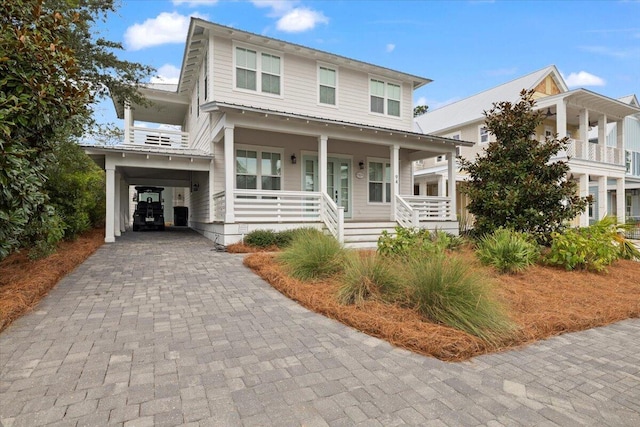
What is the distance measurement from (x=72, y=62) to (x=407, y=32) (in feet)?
33.7

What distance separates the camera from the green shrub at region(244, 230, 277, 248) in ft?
29.3

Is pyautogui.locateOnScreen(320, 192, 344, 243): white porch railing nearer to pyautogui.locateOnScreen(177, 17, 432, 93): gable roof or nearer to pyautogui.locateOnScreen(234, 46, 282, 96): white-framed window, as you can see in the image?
pyautogui.locateOnScreen(234, 46, 282, 96): white-framed window

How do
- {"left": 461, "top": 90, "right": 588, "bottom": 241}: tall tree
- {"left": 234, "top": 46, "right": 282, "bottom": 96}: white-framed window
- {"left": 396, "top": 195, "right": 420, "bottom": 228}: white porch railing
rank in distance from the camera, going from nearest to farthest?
{"left": 461, "top": 90, "right": 588, "bottom": 241}: tall tree
{"left": 396, "top": 195, "right": 420, "bottom": 228}: white porch railing
{"left": 234, "top": 46, "right": 282, "bottom": 96}: white-framed window

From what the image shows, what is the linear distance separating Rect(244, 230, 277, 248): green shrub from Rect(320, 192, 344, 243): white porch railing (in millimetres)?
1767

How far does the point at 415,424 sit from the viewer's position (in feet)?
6.73

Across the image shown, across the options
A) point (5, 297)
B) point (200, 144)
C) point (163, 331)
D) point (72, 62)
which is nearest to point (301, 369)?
point (163, 331)

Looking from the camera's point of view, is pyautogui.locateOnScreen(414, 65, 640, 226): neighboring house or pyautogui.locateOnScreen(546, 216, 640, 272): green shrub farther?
pyautogui.locateOnScreen(414, 65, 640, 226): neighboring house

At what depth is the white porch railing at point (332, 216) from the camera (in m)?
9.53

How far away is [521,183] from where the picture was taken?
8.40 metres

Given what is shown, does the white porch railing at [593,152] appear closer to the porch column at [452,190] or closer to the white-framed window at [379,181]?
the porch column at [452,190]

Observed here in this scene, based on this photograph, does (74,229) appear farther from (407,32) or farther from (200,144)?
(407,32)

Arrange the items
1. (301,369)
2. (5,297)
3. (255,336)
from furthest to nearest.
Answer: (5,297)
(255,336)
(301,369)

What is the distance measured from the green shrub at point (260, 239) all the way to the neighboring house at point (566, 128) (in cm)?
1032

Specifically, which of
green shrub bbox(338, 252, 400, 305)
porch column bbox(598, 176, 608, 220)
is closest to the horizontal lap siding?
green shrub bbox(338, 252, 400, 305)
